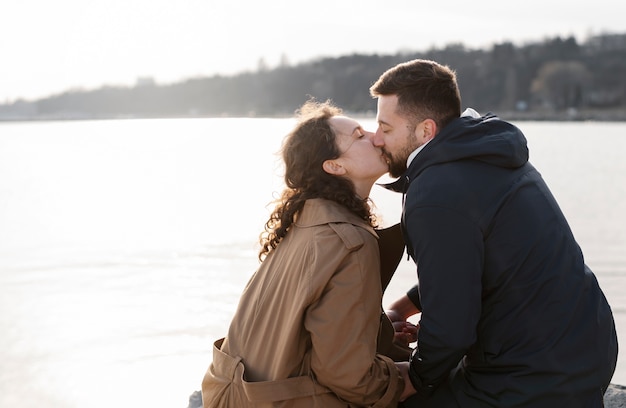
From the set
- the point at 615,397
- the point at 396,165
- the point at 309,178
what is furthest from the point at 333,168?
the point at 615,397

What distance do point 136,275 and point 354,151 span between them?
246 inches

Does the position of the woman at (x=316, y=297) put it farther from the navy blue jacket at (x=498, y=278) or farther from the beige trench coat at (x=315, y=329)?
the navy blue jacket at (x=498, y=278)

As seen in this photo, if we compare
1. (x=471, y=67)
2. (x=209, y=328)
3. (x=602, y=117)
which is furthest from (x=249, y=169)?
(x=471, y=67)

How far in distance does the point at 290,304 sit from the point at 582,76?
8890cm

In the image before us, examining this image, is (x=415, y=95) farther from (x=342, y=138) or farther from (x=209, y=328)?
(x=209, y=328)

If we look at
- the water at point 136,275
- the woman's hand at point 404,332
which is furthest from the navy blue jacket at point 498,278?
the water at point 136,275

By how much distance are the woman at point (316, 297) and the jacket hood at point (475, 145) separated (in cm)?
29

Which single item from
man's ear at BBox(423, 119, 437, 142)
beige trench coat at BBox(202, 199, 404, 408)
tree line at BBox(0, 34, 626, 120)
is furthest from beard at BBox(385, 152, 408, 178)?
tree line at BBox(0, 34, 626, 120)

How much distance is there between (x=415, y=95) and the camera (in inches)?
96.9

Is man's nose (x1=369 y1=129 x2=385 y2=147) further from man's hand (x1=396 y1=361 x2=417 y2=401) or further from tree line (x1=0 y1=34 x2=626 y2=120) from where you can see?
tree line (x1=0 y1=34 x2=626 y2=120)

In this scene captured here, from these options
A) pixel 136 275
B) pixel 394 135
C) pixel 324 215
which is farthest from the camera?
pixel 136 275

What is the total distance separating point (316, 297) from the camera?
7.44 feet

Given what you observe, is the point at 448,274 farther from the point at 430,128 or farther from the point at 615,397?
the point at 615,397

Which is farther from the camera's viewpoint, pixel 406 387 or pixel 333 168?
pixel 333 168
